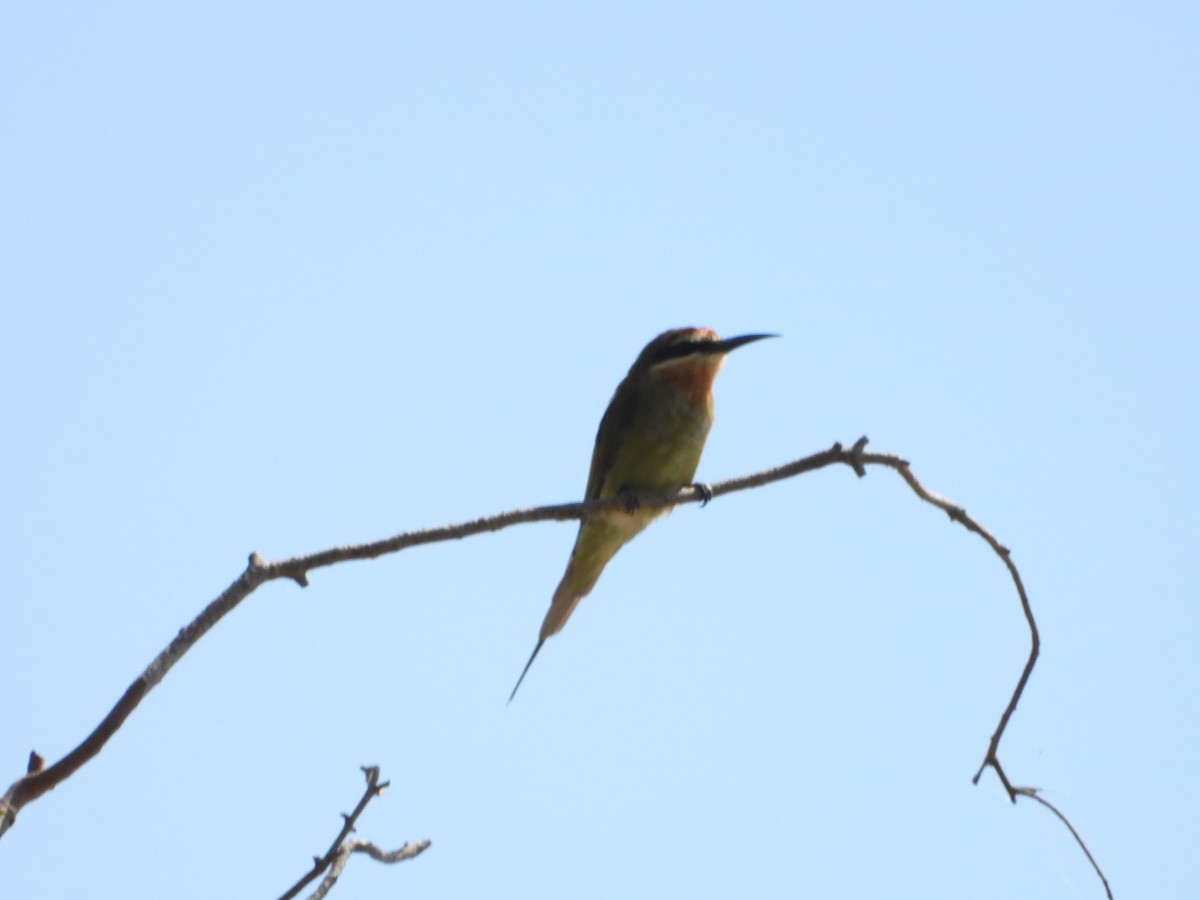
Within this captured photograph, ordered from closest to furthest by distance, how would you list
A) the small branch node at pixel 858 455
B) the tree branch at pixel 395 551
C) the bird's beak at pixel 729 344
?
1. the tree branch at pixel 395 551
2. the small branch node at pixel 858 455
3. the bird's beak at pixel 729 344

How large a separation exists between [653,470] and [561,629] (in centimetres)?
59

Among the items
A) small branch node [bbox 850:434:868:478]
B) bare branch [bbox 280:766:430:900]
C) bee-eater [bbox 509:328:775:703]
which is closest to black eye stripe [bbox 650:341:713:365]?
bee-eater [bbox 509:328:775:703]

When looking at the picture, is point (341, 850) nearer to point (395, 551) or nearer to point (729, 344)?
point (395, 551)

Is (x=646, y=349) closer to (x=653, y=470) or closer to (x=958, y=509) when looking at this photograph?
(x=653, y=470)

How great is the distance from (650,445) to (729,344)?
0.41 meters

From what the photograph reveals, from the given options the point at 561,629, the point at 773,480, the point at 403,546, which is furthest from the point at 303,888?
the point at 561,629

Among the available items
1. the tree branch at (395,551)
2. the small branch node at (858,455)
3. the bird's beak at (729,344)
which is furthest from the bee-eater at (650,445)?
the small branch node at (858,455)

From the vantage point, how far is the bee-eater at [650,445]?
4.43m

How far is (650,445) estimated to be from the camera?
4449mm

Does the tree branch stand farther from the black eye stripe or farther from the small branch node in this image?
the black eye stripe

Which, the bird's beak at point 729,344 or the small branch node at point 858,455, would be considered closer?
the small branch node at point 858,455

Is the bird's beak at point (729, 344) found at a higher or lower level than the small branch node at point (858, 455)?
higher

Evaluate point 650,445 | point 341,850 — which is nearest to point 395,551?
point 341,850

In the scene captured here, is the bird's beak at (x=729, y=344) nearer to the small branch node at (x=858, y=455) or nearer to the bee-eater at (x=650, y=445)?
the bee-eater at (x=650, y=445)
